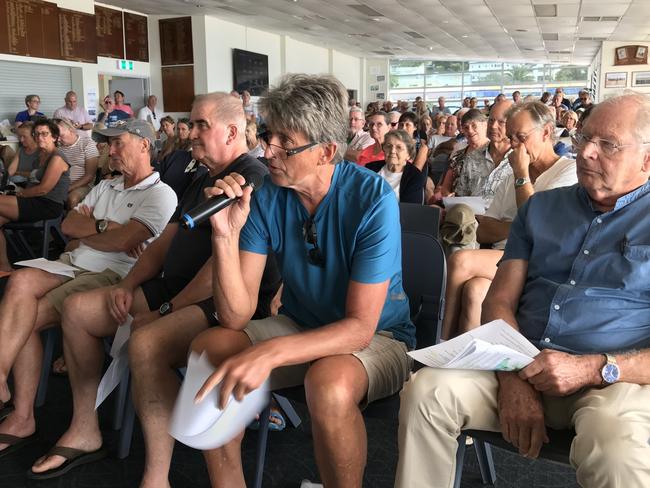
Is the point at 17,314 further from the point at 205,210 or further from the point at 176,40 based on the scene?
the point at 176,40

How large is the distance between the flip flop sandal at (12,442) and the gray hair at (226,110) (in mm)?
1306

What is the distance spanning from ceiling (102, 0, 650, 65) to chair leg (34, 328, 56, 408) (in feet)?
30.2

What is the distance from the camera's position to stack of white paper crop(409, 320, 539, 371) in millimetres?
1291

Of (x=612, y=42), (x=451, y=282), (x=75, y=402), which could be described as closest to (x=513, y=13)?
(x=612, y=42)

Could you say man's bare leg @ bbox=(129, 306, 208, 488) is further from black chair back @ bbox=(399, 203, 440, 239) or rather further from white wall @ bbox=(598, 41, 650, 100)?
white wall @ bbox=(598, 41, 650, 100)

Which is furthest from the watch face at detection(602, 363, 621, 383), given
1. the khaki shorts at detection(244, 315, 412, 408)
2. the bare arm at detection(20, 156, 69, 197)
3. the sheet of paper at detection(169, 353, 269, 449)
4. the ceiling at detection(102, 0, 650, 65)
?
the ceiling at detection(102, 0, 650, 65)

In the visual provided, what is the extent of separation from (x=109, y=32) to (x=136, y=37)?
2.81ft

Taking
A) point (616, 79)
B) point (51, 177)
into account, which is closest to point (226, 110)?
point (51, 177)

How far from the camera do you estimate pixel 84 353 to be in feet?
6.75

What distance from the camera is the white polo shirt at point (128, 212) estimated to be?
237 cm

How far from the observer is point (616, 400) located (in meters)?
1.27

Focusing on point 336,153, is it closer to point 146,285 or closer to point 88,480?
point 146,285

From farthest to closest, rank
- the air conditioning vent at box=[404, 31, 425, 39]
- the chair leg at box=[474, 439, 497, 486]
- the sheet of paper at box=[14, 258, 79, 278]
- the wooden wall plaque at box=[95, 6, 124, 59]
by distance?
the air conditioning vent at box=[404, 31, 425, 39] → the wooden wall plaque at box=[95, 6, 124, 59] → the sheet of paper at box=[14, 258, 79, 278] → the chair leg at box=[474, 439, 497, 486]

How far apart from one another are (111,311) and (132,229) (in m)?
0.40
